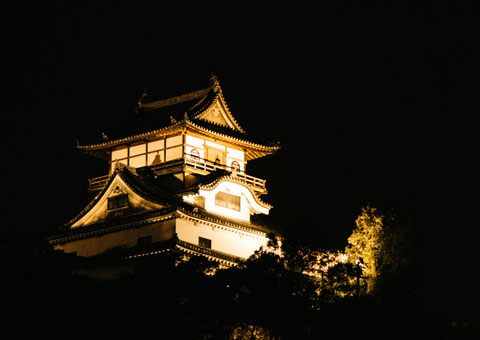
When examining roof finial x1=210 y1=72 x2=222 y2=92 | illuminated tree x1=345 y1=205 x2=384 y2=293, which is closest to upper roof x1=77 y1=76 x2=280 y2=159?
roof finial x1=210 y1=72 x2=222 y2=92

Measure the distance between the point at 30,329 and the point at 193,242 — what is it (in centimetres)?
1583

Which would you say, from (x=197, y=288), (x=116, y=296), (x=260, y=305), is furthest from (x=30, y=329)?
(x=260, y=305)

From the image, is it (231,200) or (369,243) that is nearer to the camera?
(369,243)

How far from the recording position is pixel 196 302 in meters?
38.3

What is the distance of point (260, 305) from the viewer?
3944 cm

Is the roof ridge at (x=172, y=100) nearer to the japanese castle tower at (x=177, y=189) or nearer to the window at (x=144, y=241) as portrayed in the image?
the japanese castle tower at (x=177, y=189)

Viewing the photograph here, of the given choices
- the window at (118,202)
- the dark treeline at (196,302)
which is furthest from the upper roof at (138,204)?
the dark treeline at (196,302)

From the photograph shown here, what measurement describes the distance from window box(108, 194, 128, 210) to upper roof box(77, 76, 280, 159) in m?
4.96

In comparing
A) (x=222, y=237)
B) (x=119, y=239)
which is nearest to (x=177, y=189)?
(x=222, y=237)

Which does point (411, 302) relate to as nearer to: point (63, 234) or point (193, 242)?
point (193, 242)

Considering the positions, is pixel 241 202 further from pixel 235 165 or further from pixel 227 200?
pixel 235 165

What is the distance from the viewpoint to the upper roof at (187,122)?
55.3m

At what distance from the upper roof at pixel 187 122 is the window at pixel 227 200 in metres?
4.01

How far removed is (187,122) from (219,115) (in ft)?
14.2
